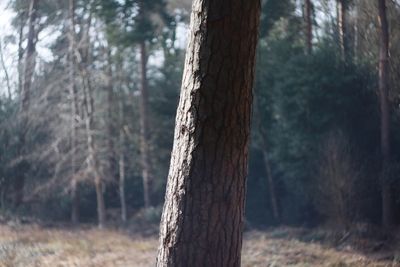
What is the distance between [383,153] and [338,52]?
4478 mm

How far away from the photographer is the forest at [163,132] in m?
16.3

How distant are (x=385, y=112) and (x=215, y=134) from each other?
15.2m

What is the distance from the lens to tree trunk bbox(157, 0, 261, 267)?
17.0ft

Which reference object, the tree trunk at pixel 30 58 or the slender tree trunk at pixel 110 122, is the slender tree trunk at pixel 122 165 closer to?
the slender tree trunk at pixel 110 122

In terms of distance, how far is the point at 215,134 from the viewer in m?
5.18

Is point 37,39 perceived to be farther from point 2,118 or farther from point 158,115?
point 158,115

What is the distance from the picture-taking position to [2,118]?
22938mm

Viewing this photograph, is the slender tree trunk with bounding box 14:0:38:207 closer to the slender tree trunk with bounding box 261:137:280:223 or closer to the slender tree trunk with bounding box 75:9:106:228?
the slender tree trunk with bounding box 75:9:106:228

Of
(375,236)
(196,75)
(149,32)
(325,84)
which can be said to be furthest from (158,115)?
(196,75)

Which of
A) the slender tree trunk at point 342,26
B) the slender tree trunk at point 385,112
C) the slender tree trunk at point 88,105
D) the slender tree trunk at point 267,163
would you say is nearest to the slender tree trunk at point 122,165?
the slender tree trunk at point 88,105

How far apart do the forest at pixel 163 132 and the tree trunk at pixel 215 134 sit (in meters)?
5.51

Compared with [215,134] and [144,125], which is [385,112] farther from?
[215,134]

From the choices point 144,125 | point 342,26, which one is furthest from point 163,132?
point 342,26

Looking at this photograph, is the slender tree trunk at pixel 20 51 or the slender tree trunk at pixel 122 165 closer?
the slender tree trunk at pixel 20 51
